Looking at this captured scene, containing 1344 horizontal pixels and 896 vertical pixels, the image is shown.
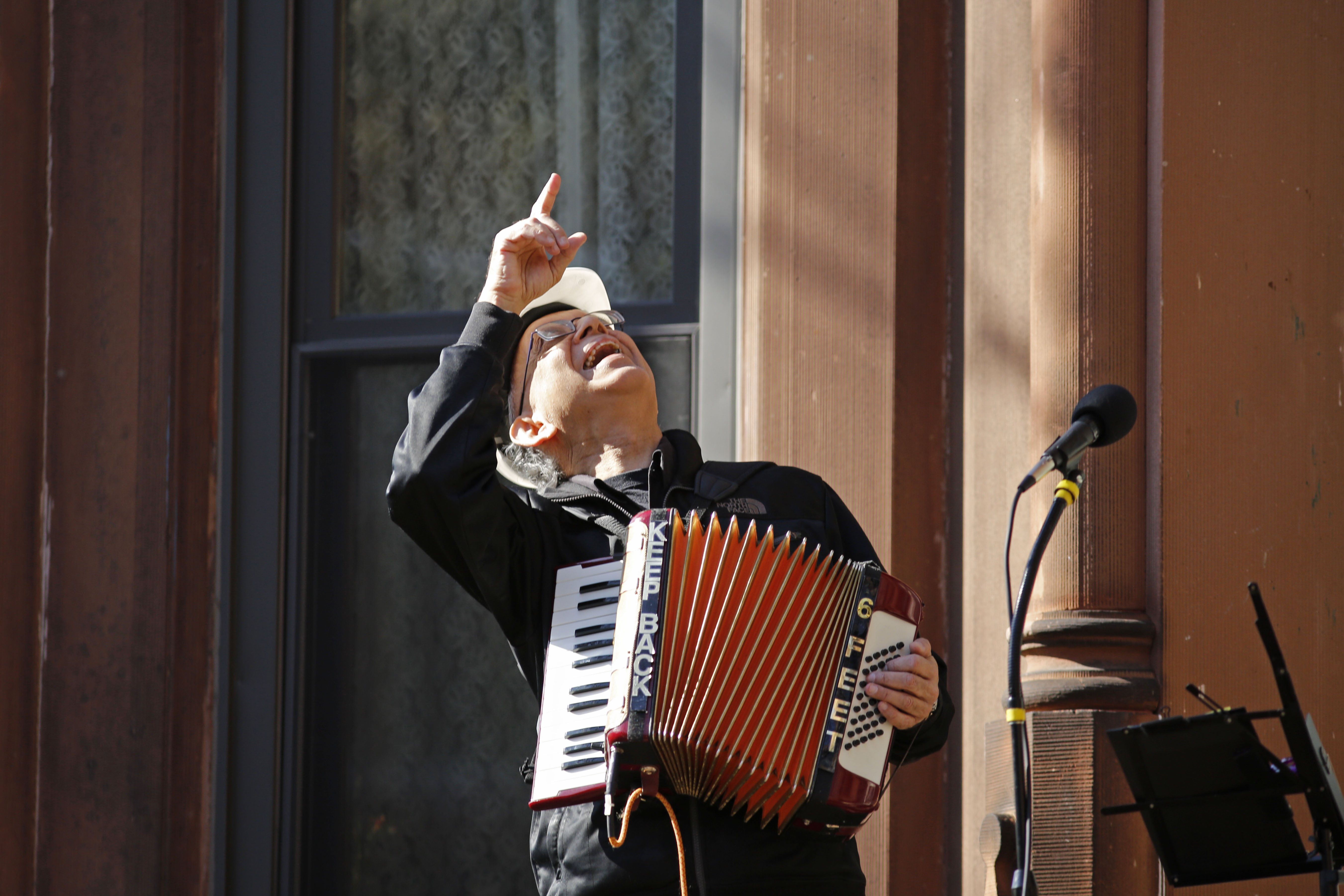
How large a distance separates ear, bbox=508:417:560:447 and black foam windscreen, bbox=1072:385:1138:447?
1137mm

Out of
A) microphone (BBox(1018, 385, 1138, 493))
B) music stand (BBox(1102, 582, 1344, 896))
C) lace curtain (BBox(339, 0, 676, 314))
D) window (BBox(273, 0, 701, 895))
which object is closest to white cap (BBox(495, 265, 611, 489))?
window (BBox(273, 0, 701, 895))

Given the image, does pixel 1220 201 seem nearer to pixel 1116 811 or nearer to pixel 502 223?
pixel 1116 811

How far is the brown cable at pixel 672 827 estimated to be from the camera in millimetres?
2234

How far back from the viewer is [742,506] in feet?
8.86

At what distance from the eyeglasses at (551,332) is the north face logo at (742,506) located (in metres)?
0.56

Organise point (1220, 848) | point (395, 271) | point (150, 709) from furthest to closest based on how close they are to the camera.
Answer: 1. point (395, 271)
2. point (150, 709)
3. point (1220, 848)

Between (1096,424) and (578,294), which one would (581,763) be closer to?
(1096,424)

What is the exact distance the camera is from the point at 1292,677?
3.11 m

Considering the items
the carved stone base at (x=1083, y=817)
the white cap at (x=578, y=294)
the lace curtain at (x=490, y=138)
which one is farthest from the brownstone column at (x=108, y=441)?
the carved stone base at (x=1083, y=817)

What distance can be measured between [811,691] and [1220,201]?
1.62m

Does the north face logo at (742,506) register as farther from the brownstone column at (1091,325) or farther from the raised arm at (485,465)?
the brownstone column at (1091,325)

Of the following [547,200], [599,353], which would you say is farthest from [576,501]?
[547,200]

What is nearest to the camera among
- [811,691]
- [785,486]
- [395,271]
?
[811,691]

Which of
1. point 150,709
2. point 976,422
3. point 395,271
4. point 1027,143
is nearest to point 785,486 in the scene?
point 976,422
